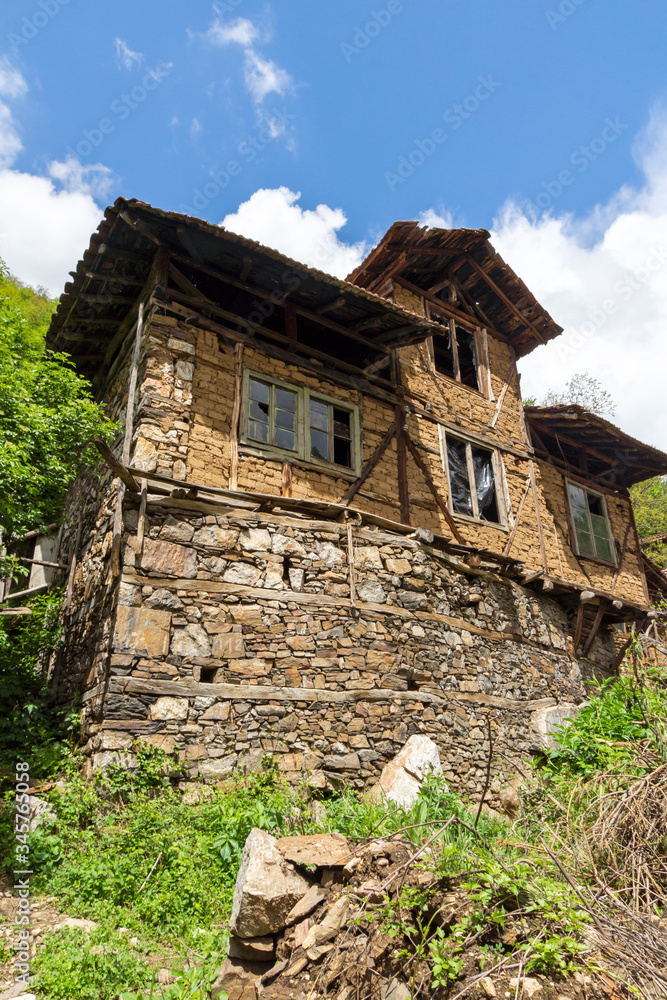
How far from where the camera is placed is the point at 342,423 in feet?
31.6

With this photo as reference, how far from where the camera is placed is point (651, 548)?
21547 millimetres

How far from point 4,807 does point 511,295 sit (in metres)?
13.1

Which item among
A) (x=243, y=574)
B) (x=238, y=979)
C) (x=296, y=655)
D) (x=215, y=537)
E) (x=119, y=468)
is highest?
(x=119, y=468)

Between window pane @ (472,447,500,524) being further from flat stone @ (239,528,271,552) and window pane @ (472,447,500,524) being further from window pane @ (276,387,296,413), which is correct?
flat stone @ (239,528,271,552)

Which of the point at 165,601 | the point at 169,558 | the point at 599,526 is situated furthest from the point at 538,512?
the point at 165,601

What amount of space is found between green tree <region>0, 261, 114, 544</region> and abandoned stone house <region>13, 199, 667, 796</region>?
23.1 inches

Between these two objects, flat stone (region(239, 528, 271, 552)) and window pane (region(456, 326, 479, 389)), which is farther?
window pane (region(456, 326, 479, 389))

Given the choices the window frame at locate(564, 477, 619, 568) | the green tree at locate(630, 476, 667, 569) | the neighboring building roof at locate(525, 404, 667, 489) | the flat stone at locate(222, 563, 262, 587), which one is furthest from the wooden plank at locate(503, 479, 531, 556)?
the green tree at locate(630, 476, 667, 569)

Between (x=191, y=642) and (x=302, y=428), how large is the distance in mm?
3474

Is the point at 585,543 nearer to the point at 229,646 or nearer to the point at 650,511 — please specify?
the point at 229,646

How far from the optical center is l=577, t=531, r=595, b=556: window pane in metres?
13.4

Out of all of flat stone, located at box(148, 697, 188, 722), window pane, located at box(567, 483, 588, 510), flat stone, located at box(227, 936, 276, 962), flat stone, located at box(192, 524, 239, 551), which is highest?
window pane, located at box(567, 483, 588, 510)

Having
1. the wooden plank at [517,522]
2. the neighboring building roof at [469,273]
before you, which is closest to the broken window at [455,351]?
the neighboring building roof at [469,273]

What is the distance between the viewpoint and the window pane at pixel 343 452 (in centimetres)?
941
